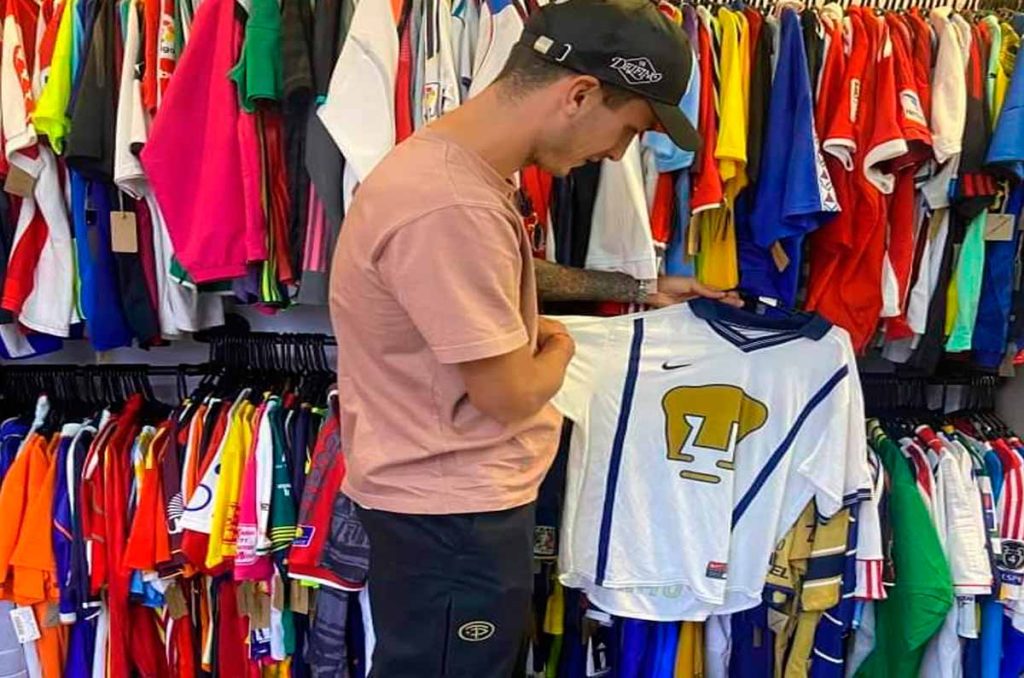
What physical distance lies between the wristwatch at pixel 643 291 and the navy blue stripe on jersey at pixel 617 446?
0.05 meters

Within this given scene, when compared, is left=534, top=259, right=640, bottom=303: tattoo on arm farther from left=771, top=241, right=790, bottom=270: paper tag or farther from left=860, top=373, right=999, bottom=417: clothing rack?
left=860, top=373, right=999, bottom=417: clothing rack

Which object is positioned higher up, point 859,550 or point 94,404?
point 94,404

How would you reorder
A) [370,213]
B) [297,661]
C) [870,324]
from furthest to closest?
[297,661] → [870,324] → [370,213]

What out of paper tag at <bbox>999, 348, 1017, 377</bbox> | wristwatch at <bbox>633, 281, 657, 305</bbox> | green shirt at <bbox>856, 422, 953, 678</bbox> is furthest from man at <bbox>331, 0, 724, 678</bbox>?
paper tag at <bbox>999, 348, 1017, 377</bbox>

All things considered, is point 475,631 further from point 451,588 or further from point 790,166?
point 790,166

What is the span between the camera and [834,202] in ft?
4.94

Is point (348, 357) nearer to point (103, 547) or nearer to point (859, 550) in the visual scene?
point (103, 547)

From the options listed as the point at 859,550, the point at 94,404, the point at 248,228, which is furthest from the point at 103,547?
the point at 859,550

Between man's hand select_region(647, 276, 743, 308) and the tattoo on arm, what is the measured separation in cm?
5

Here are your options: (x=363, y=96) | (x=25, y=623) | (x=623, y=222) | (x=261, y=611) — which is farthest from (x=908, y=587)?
(x=25, y=623)

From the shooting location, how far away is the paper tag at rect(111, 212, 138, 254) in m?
1.59

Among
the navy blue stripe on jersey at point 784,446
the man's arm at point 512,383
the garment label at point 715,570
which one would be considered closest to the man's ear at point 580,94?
the man's arm at point 512,383

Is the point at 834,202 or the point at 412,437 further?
the point at 834,202

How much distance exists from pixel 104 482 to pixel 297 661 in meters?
0.58
